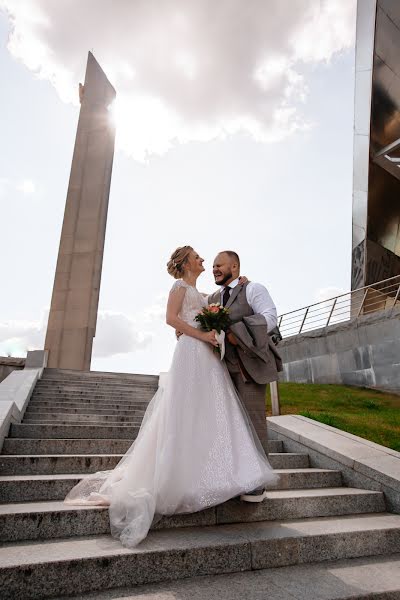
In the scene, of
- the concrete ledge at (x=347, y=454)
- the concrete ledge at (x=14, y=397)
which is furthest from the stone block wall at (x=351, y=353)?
the concrete ledge at (x=14, y=397)

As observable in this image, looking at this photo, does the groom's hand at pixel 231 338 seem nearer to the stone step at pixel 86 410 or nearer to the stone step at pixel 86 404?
the stone step at pixel 86 410

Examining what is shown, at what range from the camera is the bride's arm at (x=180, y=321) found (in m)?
3.29

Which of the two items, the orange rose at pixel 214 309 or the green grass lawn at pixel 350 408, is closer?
the orange rose at pixel 214 309

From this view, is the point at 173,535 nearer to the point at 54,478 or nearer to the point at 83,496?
the point at 83,496

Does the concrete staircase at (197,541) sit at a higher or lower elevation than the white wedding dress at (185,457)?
lower

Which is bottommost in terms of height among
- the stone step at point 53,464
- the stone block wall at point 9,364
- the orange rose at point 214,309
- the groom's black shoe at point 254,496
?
the groom's black shoe at point 254,496

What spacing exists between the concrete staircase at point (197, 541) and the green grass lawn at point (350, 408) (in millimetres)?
2186

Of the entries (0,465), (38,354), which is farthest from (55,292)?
(0,465)

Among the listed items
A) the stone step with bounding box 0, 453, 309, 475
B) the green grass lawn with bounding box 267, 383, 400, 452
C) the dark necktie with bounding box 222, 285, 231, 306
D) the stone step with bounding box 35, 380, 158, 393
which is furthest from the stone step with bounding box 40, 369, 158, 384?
the dark necktie with bounding box 222, 285, 231, 306

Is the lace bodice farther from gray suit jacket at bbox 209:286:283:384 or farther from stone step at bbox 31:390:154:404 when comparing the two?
stone step at bbox 31:390:154:404

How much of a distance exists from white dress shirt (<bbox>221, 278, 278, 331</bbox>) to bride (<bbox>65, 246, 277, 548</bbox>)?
45 centimetres

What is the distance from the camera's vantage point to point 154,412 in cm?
337

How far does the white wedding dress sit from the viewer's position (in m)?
2.83

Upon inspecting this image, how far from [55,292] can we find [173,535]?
17389mm
